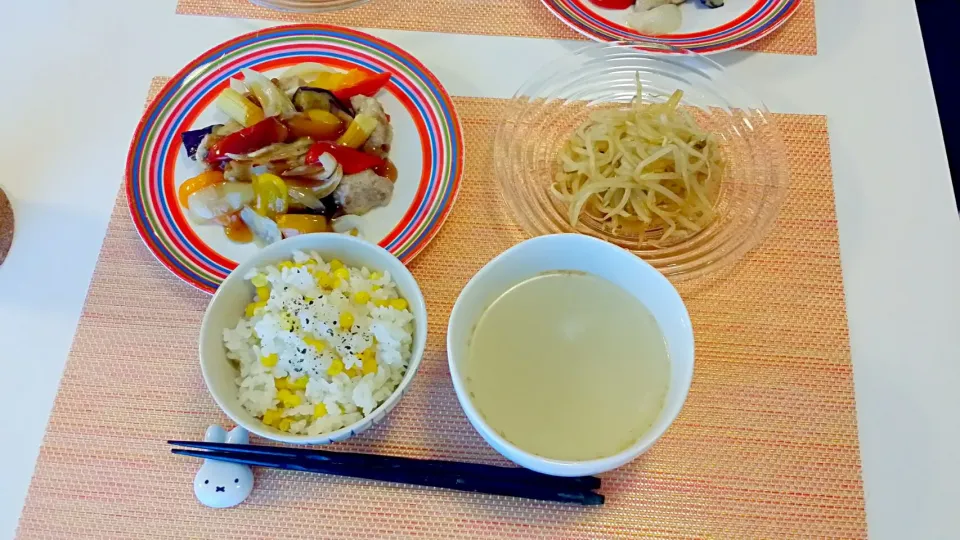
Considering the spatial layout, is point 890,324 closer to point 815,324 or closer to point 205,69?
point 815,324

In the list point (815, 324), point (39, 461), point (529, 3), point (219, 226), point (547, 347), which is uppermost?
point (529, 3)

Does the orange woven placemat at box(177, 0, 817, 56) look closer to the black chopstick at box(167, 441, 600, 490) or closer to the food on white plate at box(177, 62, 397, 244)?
the food on white plate at box(177, 62, 397, 244)

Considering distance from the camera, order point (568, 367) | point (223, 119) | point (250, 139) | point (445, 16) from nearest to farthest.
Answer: point (568, 367) → point (250, 139) → point (223, 119) → point (445, 16)

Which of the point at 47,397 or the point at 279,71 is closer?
the point at 47,397

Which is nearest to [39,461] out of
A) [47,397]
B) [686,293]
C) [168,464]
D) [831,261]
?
[47,397]

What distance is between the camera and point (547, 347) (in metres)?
0.96

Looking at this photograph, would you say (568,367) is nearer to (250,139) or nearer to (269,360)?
(269,360)

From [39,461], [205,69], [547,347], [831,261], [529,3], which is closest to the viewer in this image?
[547,347]

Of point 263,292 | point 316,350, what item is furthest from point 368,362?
point 263,292

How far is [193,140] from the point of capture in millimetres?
1216

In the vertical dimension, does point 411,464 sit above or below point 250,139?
below

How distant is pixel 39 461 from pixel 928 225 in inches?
60.8

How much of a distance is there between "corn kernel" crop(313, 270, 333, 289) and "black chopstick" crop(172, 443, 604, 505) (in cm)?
25

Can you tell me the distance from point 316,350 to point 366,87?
55cm
